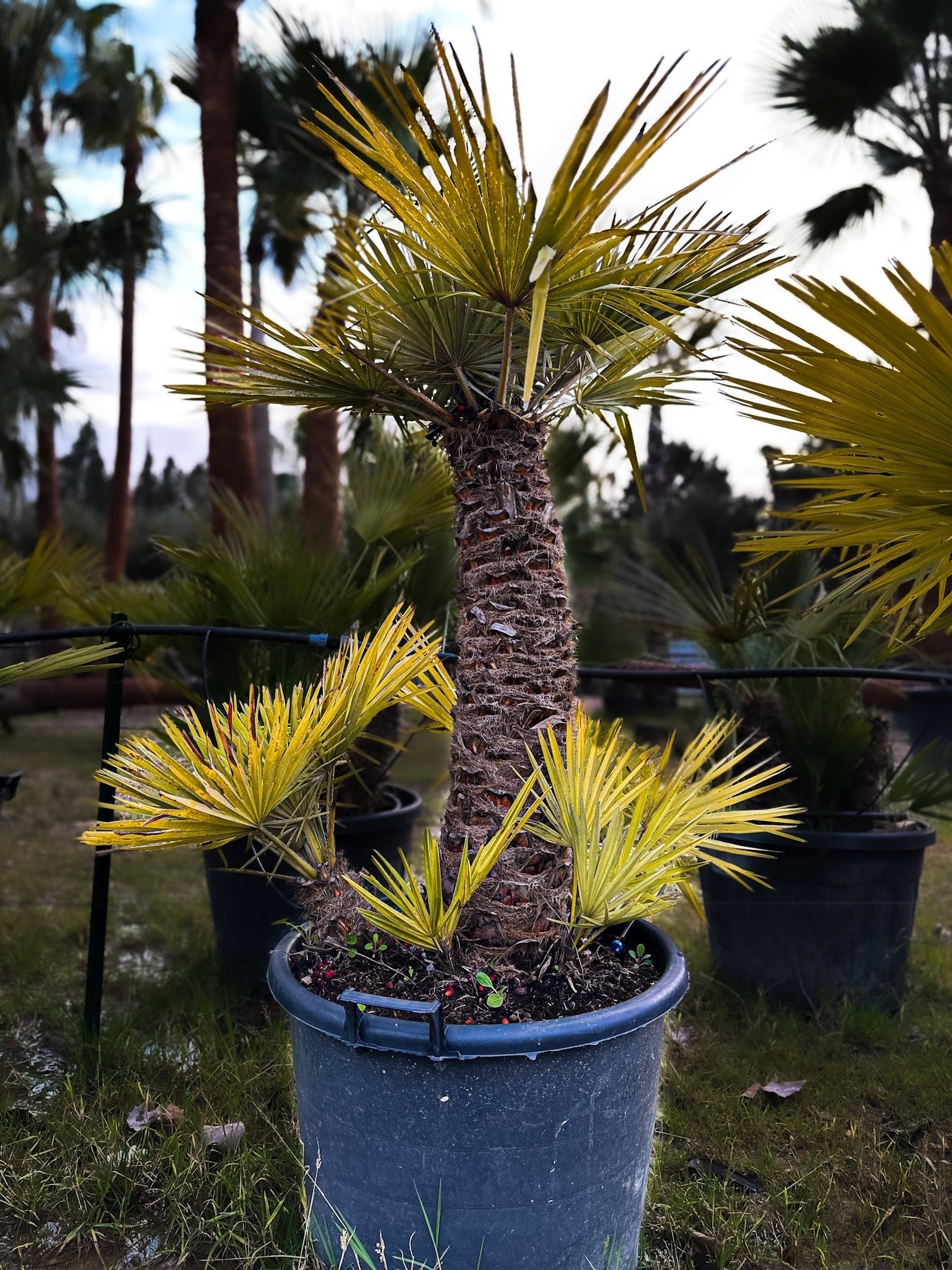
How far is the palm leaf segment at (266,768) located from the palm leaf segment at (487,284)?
42 cm

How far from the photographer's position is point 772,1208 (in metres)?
1.62

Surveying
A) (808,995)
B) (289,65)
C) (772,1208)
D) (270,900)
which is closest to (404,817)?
(270,900)

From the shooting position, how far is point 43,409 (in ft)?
29.8

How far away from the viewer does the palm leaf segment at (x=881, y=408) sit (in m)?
0.94

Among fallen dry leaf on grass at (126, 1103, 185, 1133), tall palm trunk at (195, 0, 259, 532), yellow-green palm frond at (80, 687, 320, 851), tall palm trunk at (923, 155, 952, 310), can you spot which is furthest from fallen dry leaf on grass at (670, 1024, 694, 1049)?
tall palm trunk at (923, 155, 952, 310)

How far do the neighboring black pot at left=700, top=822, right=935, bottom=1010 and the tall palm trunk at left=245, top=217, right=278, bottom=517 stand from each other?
17.6 feet

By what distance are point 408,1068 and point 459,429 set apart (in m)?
0.96

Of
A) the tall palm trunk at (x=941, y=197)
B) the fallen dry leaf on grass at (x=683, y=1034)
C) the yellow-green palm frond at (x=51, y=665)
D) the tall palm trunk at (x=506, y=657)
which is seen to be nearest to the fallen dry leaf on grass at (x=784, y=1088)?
the fallen dry leaf on grass at (x=683, y=1034)

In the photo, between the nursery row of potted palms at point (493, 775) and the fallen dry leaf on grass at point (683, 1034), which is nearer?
the nursery row of potted palms at point (493, 775)

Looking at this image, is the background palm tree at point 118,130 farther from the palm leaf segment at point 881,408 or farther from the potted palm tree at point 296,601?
the palm leaf segment at point 881,408

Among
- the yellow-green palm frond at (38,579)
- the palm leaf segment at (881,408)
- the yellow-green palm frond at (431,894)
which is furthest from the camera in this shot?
the yellow-green palm frond at (38,579)

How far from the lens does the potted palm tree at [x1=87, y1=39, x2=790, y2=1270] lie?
1157mm

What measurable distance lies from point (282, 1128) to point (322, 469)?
14.4ft

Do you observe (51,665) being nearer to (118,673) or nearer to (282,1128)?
(118,673)
